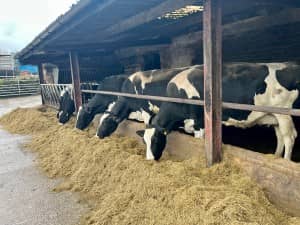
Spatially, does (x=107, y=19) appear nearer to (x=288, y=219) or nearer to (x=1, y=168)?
Answer: (x=1, y=168)

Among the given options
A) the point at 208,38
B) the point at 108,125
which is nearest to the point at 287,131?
the point at 208,38

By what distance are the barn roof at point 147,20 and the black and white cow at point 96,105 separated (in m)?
0.97

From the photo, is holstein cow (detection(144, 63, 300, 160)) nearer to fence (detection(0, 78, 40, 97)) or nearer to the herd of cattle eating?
A: the herd of cattle eating

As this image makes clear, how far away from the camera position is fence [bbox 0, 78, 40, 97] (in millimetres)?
22516

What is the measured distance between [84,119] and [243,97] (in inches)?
153

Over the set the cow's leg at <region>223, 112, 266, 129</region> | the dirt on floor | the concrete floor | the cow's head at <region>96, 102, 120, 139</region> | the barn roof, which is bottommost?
the concrete floor

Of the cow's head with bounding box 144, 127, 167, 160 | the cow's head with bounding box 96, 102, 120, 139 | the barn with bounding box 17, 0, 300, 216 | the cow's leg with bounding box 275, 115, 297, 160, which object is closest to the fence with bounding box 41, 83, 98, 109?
the barn with bounding box 17, 0, 300, 216

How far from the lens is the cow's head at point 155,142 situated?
3.83m

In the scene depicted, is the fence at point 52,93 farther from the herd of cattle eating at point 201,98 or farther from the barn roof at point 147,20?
the herd of cattle eating at point 201,98

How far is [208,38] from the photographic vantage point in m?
2.83

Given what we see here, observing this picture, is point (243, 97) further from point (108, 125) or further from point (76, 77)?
point (76, 77)

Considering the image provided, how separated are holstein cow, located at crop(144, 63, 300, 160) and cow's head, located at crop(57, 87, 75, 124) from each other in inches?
170

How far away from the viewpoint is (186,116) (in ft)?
14.0

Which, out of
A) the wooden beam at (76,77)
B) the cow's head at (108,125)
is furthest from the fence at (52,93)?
the cow's head at (108,125)
